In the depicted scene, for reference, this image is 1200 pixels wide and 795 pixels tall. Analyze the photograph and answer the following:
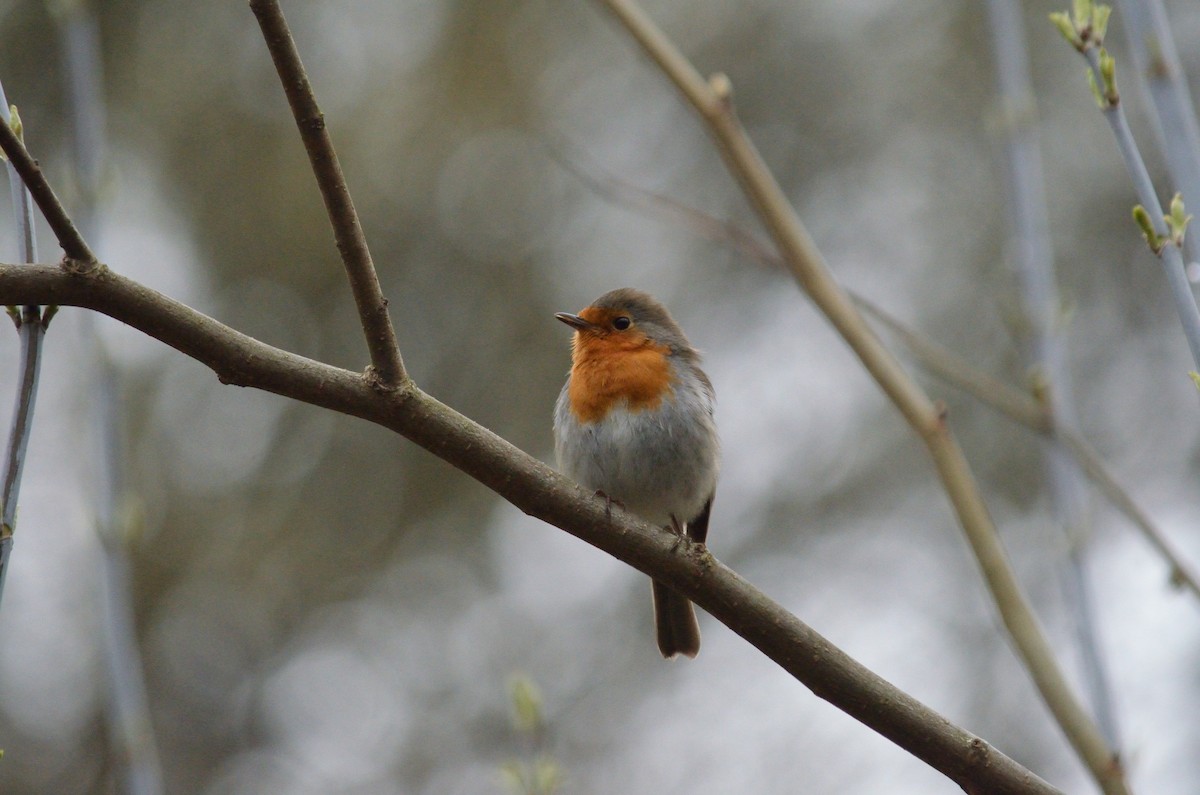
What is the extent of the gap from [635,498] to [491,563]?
24.3 ft

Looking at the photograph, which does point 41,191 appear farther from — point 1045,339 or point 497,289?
point 497,289

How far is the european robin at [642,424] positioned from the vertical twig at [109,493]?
1.96m

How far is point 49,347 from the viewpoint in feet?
33.2

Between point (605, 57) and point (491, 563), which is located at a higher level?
point (605, 57)

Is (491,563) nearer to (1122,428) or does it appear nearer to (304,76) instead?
(1122,428)

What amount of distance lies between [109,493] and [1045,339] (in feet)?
8.33

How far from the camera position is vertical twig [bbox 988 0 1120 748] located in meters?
2.78

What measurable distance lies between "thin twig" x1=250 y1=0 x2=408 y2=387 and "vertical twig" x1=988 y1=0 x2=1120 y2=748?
165 cm

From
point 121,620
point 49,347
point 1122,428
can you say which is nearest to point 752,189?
point 121,620

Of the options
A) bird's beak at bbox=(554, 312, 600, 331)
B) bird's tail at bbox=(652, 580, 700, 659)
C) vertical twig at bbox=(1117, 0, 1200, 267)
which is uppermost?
bird's beak at bbox=(554, 312, 600, 331)

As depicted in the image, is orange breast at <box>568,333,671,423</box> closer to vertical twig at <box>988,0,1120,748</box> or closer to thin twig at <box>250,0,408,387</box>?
vertical twig at <box>988,0,1120,748</box>

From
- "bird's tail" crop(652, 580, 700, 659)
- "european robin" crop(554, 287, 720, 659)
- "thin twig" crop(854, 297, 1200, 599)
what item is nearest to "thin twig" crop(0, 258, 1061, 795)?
"thin twig" crop(854, 297, 1200, 599)

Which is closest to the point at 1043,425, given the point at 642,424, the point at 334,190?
the point at 334,190

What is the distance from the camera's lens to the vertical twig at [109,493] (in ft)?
9.78
